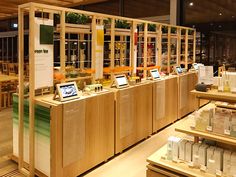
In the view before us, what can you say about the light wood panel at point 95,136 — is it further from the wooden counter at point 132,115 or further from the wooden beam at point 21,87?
the wooden beam at point 21,87

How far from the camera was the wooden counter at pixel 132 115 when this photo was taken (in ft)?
12.3

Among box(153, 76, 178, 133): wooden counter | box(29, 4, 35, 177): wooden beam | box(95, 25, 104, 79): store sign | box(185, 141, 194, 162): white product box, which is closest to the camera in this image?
box(185, 141, 194, 162): white product box

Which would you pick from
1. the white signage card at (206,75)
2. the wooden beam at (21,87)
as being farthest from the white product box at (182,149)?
the wooden beam at (21,87)

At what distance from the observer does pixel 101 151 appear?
3461 millimetres

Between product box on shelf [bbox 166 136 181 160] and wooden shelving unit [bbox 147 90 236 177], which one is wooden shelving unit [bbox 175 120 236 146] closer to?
wooden shelving unit [bbox 147 90 236 177]

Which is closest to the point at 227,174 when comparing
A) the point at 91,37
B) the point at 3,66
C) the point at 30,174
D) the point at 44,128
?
the point at 44,128

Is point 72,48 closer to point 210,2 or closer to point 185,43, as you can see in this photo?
point 185,43

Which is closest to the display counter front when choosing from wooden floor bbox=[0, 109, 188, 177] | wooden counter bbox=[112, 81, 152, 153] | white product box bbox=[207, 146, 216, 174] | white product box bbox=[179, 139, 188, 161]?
wooden floor bbox=[0, 109, 188, 177]

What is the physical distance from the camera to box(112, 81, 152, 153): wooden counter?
374 cm

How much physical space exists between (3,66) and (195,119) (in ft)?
27.4

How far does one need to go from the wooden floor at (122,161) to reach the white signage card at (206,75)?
57.8 inches

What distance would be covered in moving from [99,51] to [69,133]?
1.29m

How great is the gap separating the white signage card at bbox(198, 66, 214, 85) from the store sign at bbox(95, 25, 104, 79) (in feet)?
5.23

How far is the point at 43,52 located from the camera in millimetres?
2994
